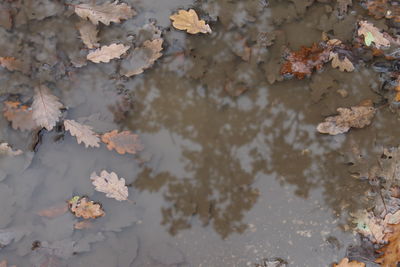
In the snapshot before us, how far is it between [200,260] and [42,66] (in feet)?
7.01

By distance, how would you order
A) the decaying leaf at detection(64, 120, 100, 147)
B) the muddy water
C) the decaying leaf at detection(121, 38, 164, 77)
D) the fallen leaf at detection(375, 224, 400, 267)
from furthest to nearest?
the decaying leaf at detection(121, 38, 164, 77) → the decaying leaf at detection(64, 120, 100, 147) → the muddy water → the fallen leaf at detection(375, 224, 400, 267)

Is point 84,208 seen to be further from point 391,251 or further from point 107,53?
point 391,251

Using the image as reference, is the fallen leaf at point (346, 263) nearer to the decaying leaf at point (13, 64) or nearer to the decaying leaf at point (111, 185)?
the decaying leaf at point (111, 185)

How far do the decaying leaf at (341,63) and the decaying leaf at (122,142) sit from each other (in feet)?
6.05

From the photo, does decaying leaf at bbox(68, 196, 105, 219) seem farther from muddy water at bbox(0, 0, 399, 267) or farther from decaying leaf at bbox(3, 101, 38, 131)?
decaying leaf at bbox(3, 101, 38, 131)

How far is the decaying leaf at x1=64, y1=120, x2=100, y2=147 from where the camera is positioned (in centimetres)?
329

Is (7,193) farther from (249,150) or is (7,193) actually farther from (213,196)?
(249,150)

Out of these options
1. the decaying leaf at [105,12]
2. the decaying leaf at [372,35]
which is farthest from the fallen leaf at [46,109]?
the decaying leaf at [372,35]

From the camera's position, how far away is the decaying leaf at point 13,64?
3402mm

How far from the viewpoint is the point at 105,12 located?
3609 millimetres

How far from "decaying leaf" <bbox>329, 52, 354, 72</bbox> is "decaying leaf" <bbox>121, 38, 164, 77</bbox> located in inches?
60.3

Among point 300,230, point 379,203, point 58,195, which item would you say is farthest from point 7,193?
point 379,203

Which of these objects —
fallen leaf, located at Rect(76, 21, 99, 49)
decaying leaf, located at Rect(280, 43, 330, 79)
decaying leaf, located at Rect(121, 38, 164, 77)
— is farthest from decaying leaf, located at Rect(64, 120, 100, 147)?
decaying leaf, located at Rect(280, 43, 330, 79)

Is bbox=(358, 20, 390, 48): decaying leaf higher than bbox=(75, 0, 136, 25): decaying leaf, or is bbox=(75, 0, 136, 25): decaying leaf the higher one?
bbox=(358, 20, 390, 48): decaying leaf
